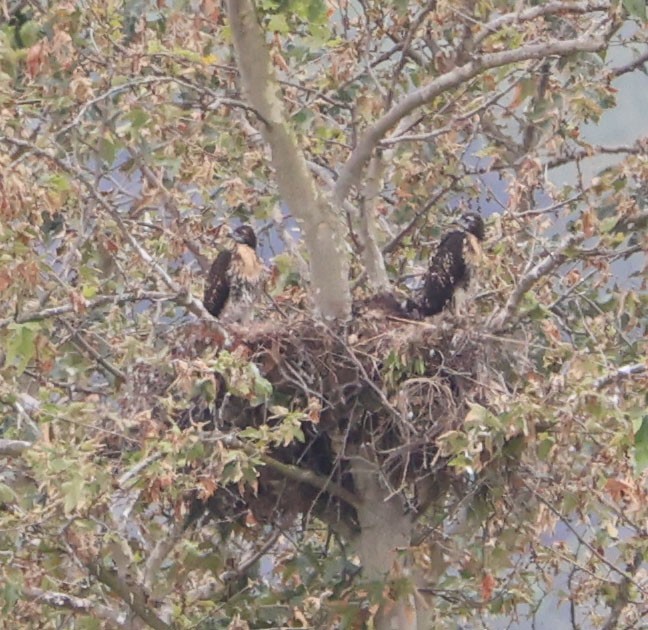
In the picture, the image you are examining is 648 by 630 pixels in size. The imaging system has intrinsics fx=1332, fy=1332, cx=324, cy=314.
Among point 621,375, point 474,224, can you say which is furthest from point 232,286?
point 621,375

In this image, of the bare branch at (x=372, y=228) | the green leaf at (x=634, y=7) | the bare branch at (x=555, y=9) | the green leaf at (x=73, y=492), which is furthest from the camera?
the bare branch at (x=372, y=228)

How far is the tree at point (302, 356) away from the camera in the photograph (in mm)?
5629

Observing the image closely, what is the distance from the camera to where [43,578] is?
7219mm

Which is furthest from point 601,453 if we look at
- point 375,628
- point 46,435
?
point 46,435

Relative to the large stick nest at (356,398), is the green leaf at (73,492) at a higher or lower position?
lower

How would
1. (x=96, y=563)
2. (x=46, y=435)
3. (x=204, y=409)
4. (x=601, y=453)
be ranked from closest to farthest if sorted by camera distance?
(x=46, y=435) → (x=601, y=453) → (x=204, y=409) → (x=96, y=563)

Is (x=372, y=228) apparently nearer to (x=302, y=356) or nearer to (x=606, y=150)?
(x=302, y=356)

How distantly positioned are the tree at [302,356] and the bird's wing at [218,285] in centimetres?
14

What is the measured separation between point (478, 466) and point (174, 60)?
284 centimetres

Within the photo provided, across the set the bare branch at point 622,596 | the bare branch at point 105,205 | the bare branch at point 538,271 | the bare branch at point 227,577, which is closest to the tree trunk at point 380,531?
the bare branch at point 227,577

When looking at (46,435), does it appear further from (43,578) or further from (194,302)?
(43,578)

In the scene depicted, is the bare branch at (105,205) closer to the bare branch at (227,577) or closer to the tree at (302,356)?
the tree at (302,356)

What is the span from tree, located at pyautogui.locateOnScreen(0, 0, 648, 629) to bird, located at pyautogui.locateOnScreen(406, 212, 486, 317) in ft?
0.46

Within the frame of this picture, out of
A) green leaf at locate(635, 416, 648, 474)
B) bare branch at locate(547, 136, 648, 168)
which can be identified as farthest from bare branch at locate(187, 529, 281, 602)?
green leaf at locate(635, 416, 648, 474)
